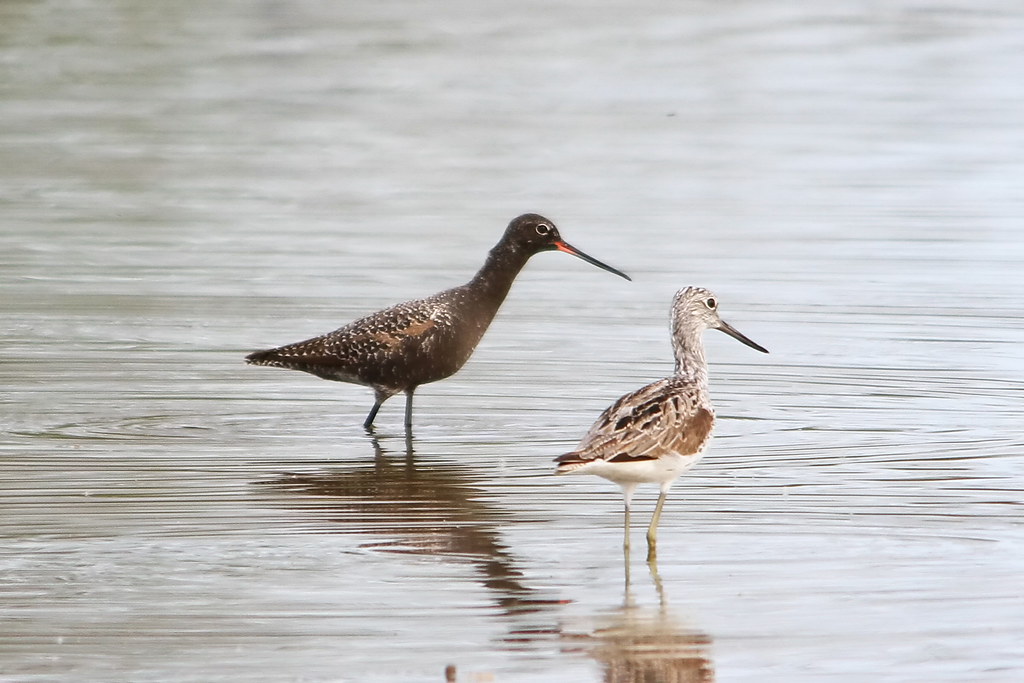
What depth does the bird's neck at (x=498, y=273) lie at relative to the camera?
468 inches

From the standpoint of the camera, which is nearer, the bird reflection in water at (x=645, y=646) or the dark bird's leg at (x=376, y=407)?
the bird reflection in water at (x=645, y=646)

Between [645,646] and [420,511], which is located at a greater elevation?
[420,511]

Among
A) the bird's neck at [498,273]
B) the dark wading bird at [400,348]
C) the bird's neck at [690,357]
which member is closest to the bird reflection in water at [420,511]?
the dark wading bird at [400,348]

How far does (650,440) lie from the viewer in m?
8.30

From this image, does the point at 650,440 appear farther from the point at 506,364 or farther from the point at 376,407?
the point at 506,364

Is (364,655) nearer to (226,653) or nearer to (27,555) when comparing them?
(226,653)

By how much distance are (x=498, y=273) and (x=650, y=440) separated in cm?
379

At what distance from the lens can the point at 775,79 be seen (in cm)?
2683

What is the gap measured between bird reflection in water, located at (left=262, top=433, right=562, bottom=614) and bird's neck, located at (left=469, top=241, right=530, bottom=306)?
4.25 ft

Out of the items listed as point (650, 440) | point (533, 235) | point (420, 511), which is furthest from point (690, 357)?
point (533, 235)

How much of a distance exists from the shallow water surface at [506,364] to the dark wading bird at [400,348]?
0.34 m

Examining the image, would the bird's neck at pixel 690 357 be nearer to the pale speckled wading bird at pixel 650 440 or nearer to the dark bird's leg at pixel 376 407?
the pale speckled wading bird at pixel 650 440

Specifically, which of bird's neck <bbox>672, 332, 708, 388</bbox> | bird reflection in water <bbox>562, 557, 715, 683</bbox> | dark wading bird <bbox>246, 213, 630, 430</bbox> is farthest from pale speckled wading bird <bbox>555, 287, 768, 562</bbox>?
dark wading bird <bbox>246, 213, 630, 430</bbox>

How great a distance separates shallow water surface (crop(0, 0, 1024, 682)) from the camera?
7.74 metres
